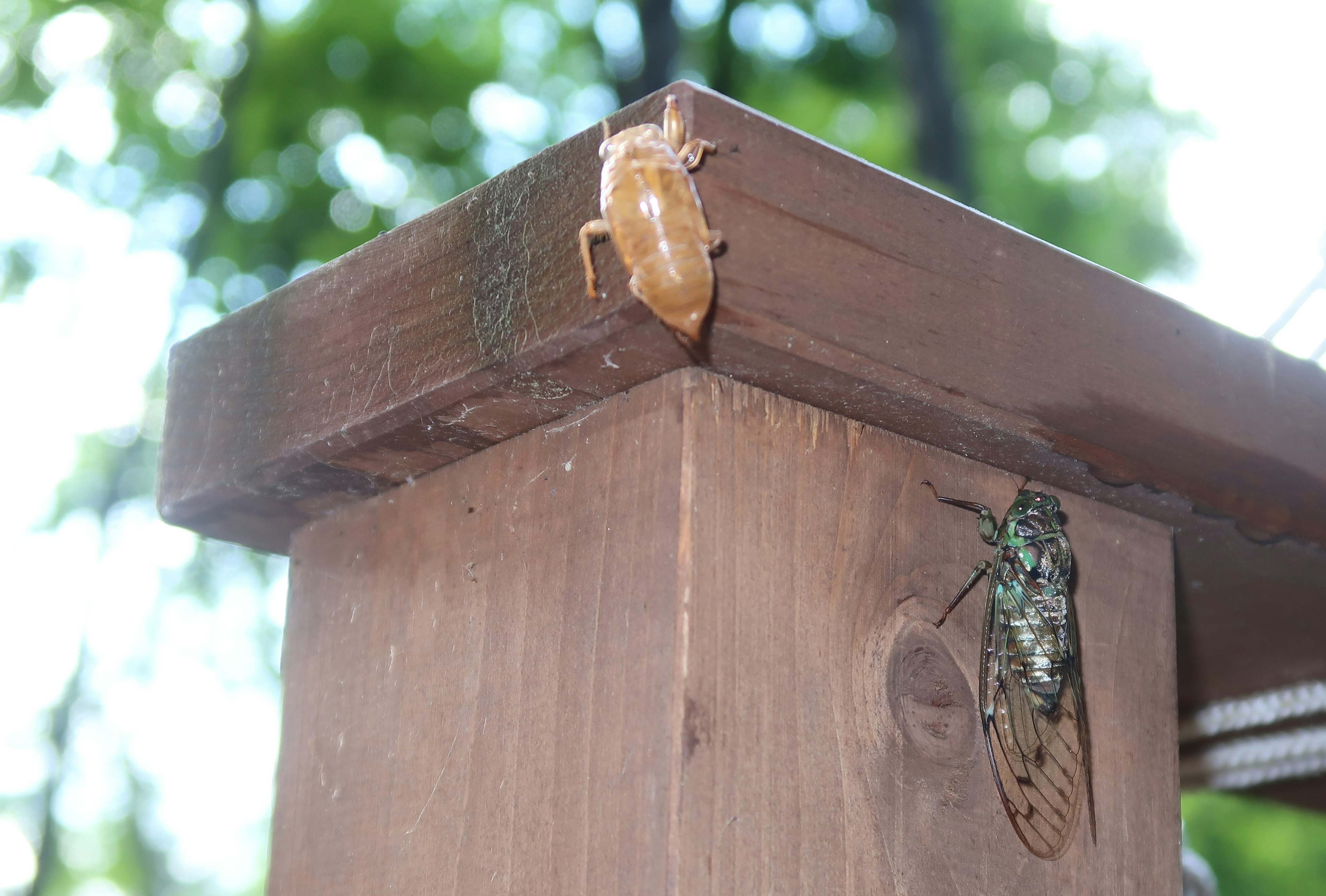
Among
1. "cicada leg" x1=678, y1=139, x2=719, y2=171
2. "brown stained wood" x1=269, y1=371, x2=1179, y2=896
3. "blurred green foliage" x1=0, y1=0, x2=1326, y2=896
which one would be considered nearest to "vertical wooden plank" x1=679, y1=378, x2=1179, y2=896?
"brown stained wood" x1=269, y1=371, x2=1179, y2=896

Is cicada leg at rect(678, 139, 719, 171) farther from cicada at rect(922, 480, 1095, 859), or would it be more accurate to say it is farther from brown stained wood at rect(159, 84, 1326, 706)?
cicada at rect(922, 480, 1095, 859)

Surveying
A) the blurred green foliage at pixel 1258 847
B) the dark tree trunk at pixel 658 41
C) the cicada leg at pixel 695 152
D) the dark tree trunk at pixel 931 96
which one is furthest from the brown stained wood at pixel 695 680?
the blurred green foliage at pixel 1258 847

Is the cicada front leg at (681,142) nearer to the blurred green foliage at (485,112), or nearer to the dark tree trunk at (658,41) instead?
the dark tree trunk at (658,41)

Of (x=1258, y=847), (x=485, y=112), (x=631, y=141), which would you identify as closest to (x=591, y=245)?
(x=631, y=141)

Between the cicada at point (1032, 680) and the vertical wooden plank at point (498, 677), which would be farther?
the cicada at point (1032, 680)

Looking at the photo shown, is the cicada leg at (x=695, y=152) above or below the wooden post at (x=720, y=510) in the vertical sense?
above

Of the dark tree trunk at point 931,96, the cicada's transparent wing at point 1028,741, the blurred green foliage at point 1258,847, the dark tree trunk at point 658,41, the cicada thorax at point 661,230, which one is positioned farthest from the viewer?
the blurred green foliage at point 1258,847

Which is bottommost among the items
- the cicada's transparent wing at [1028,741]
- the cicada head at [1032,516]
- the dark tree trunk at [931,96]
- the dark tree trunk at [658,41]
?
the cicada's transparent wing at [1028,741]
